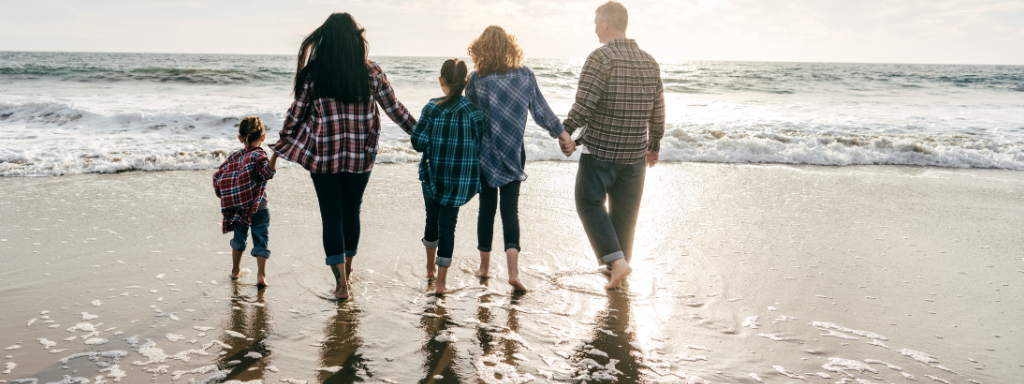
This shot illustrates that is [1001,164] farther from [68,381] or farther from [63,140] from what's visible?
[63,140]

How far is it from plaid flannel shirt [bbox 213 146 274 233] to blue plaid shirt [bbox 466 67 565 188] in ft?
3.95

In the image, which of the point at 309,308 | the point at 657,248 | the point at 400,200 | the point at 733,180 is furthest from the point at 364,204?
the point at 733,180

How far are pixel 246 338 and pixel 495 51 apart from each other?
1.85m

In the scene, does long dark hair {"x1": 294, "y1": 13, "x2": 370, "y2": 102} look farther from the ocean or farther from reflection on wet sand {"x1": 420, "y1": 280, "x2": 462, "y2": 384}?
the ocean

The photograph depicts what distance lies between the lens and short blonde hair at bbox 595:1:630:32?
319 cm

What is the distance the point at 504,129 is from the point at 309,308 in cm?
140

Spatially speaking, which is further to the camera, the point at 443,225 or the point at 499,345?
the point at 443,225

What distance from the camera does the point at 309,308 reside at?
2.99 meters

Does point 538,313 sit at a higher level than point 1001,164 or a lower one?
lower

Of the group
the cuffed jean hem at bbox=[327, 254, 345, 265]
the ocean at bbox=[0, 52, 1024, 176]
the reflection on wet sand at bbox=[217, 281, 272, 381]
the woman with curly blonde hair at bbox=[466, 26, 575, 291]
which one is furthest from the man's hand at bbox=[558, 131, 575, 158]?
the ocean at bbox=[0, 52, 1024, 176]

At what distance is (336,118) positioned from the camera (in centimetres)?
285

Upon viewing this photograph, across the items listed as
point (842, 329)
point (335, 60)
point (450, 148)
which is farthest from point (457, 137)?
point (842, 329)

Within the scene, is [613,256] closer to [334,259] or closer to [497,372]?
[497,372]

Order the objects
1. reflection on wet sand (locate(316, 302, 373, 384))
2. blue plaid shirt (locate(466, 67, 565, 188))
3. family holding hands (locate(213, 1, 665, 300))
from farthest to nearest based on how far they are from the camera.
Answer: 1. blue plaid shirt (locate(466, 67, 565, 188))
2. family holding hands (locate(213, 1, 665, 300))
3. reflection on wet sand (locate(316, 302, 373, 384))
